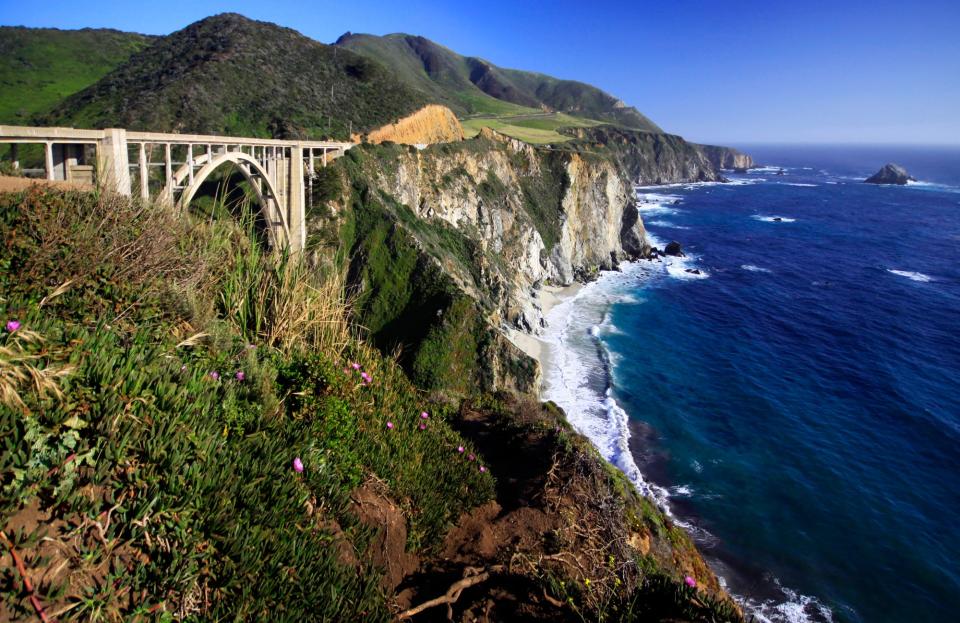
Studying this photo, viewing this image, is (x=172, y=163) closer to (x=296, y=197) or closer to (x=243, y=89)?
(x=296, y=197)

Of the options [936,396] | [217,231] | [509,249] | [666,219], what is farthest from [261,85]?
[666,219]

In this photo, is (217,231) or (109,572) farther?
(217,231)

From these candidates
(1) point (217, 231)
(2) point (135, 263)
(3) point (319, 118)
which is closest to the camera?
(2) point (135, 263)

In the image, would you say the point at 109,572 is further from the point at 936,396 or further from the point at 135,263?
the point at 936,396

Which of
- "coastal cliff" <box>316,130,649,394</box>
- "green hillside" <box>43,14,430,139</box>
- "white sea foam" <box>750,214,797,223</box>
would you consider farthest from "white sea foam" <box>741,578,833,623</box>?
"white sea foam" <box>750,214,797,223</box>

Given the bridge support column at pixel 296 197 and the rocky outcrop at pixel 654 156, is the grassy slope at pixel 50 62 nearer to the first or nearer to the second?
the bridge support column at pixel 296 197

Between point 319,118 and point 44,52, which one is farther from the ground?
point 44,52

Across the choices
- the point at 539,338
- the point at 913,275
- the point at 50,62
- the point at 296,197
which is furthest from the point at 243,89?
the point at 913,275
